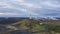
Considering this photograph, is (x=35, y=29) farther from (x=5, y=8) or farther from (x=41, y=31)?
(x=5, y=8)

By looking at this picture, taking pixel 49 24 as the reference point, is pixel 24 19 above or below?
above

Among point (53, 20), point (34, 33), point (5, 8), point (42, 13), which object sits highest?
point (5, 8)

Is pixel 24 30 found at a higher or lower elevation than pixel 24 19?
lower

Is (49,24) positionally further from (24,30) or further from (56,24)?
(24,30)

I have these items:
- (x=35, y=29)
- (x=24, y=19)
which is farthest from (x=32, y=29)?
(x=24, y=19)

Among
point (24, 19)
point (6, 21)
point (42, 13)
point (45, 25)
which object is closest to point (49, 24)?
point (45, 25)

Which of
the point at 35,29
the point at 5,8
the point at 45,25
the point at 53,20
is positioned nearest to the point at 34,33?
the point at 35,29

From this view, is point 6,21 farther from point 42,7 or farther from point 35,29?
point 42,7
